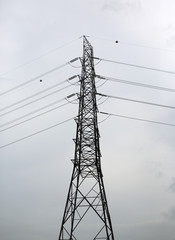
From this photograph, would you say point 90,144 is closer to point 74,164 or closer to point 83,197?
point 74,164

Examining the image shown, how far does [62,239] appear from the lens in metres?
21.6

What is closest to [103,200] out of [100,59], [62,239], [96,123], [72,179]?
[72,179]

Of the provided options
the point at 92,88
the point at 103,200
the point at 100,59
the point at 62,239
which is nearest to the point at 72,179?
the point at 103,200

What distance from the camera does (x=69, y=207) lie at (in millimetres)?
22031

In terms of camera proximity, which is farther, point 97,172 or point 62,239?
point 97,172

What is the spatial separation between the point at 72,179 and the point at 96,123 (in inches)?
222

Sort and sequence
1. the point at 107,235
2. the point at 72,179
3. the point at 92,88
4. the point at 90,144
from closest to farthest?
1. the point at 107,235
2. the point at 72,179
3. the point at 90,144
4. the point at 92,88

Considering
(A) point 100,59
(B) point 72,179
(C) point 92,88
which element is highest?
(A) point 100,59

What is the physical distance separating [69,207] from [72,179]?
2.27 metres

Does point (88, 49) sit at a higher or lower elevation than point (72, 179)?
higher

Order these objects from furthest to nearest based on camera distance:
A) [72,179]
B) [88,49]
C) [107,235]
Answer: [88,49] < [72,179] < [107,235]

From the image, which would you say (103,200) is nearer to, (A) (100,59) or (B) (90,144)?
(B) (90,144)

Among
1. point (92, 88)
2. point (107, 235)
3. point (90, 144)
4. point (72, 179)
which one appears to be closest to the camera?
point (107, 235)

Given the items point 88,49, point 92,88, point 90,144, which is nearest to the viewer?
point 90,144
